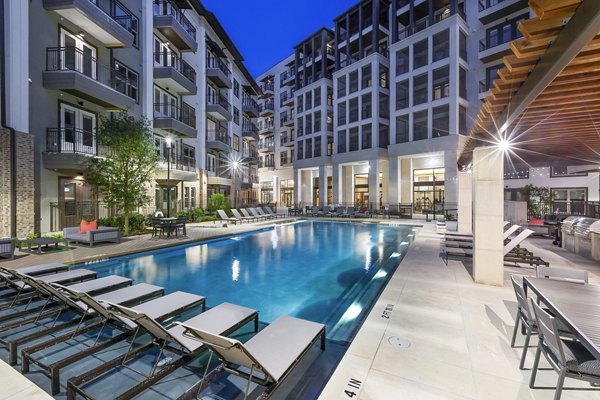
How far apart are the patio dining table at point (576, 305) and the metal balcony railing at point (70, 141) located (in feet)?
52.5

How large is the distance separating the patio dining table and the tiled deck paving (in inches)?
27.1

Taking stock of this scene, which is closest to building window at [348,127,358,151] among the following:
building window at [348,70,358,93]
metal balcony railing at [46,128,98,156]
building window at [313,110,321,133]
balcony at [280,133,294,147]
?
building window at [348,70,358,93]

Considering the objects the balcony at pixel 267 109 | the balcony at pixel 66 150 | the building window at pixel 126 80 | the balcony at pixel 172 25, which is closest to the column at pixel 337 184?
the balcony at pixel 172 25

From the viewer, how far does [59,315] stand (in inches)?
189

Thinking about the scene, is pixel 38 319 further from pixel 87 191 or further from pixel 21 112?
pixel 87 191

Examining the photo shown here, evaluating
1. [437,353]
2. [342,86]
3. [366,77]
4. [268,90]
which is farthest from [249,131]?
[437,353]

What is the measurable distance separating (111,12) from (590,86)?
64.2 ft

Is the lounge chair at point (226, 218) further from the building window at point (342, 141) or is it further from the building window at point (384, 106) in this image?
the building window at point (384, 106)

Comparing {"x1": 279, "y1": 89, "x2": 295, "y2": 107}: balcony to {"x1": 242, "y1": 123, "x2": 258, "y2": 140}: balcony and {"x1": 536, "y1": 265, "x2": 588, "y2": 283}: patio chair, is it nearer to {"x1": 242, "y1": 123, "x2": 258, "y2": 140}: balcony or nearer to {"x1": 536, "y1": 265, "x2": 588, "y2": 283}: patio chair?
{"x1": 242, "y1": 123, "x2": 258, "y2": 140}: balcony

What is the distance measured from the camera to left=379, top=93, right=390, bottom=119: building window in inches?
1122

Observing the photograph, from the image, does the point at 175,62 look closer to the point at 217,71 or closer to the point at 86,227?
the point at 217,71

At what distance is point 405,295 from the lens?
5.28 meters

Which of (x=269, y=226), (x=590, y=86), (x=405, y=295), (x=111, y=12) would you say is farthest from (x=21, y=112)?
(x=590, y=86)

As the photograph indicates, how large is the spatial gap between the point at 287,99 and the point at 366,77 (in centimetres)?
1584
